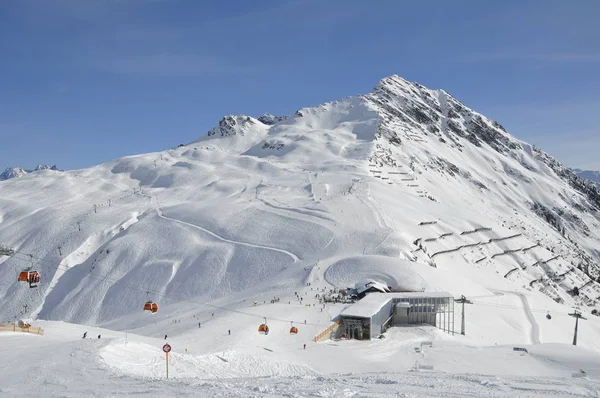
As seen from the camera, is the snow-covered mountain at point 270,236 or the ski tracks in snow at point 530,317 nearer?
the ski tracks in snow at point 530,317

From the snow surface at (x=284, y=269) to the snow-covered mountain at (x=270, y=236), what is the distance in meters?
0.49

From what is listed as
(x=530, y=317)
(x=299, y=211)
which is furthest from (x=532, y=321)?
(x=299, y=211)

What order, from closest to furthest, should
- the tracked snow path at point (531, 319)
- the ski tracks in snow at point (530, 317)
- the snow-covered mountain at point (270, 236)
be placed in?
the tracked snow path at point (531, 319), the ski tracks in snow at point (530, 317), the snow-covered mountain at point (270, 236)

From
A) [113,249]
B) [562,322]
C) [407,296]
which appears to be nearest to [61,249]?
[113,249]

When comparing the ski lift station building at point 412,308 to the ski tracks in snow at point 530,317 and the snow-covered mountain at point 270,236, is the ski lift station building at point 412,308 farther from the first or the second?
the ski tracks in snow at point 530,317

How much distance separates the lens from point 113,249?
305 ft

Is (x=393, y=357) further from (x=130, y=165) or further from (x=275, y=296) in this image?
(x=130, y=165)

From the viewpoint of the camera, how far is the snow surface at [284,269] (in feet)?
81.9

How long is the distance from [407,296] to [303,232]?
3489cm

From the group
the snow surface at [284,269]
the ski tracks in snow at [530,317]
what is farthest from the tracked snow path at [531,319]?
the snow surface at [284,269]

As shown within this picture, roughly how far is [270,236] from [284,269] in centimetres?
1342

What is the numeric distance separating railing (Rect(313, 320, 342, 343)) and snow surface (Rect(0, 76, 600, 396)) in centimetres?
147

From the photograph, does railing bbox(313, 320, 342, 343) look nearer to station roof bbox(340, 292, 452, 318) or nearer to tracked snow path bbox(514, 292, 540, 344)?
station roof bbox(340, 292, 452, 318)

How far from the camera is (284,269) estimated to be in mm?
76812
